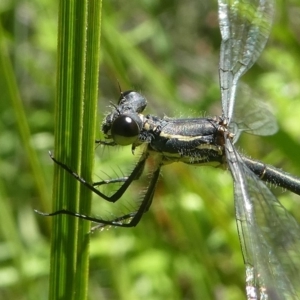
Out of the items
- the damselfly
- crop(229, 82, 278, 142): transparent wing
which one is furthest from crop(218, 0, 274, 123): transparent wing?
crop(229, 82, 278, 142): transparent wing

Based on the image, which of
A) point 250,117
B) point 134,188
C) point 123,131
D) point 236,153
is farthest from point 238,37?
point 134,188

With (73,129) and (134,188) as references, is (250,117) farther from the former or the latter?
(73,129)

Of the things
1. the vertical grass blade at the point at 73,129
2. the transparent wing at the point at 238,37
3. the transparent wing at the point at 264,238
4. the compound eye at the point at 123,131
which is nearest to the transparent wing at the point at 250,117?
the transparent wing at the point at 238,37

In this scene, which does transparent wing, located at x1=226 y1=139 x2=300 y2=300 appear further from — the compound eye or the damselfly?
the compound eye

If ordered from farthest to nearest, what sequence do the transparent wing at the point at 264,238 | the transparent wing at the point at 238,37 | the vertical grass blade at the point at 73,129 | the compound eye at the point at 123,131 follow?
the transparent wing at the point at 238,37, the compound eye at the point at 123,131, the transparent wing at the point at 264,238, the vertical grass blade at the point at 73,129

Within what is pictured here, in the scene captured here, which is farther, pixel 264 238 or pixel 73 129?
pixel 264 238

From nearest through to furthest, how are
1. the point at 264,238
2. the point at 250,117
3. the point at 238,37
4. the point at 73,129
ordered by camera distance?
1. the point at 73,129
2. the point at 264,238
3. the point at 238,37
4. the point at 250,117

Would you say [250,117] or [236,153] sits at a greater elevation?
[250,117]

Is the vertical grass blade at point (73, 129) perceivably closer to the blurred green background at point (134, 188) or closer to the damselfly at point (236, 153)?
the damselfly at point (236, 153)
